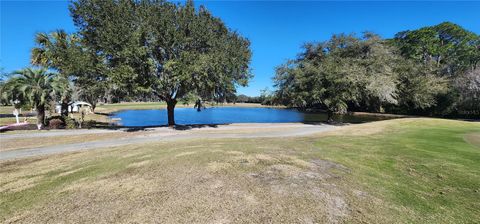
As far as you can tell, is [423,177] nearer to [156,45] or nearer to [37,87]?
[156,45]

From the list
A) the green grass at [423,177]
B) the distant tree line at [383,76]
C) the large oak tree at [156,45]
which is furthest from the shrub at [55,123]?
the distant tree line at [383,76]

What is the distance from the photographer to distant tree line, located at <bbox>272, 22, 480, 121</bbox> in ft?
74.9

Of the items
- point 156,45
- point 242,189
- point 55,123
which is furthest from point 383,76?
point 55,123

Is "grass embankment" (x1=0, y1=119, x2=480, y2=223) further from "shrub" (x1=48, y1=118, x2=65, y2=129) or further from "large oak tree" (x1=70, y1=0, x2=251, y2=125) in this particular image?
"shrub" (x1=48, y1=118, x2=65, y2=129)

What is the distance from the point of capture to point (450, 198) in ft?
15.7

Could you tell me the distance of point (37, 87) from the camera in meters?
17.4

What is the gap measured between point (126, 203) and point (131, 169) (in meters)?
2.33

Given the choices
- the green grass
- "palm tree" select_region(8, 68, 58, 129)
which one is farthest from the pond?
Answer: the green grass

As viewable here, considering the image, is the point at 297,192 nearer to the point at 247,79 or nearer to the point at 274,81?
the point at 247,79

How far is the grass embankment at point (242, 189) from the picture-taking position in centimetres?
386

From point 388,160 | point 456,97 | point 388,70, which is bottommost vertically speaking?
point 388,160

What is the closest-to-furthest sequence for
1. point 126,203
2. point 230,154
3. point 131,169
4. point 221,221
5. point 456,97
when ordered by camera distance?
point 221,221 < point 126,203 < point 131,169 < point 230,154 < point 456,97

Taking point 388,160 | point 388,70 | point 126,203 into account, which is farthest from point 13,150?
point 388,70

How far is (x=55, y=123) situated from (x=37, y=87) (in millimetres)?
2977
